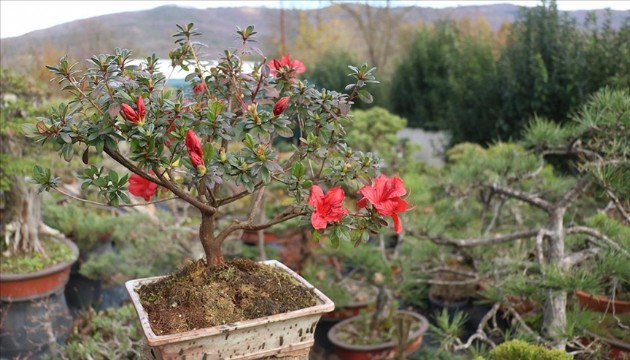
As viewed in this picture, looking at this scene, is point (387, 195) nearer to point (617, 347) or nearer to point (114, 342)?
point (617, 347)

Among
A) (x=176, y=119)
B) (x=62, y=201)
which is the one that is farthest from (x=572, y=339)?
(x=62, y=201)

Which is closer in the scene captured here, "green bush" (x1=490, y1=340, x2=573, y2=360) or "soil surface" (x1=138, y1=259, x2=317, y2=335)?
"soil surface" (x1=138, y1=259, x2=317, y2=335)

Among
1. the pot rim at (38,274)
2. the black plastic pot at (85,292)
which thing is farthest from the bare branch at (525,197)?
the black plastic pot at (85,292)

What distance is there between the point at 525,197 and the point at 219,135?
1436mm

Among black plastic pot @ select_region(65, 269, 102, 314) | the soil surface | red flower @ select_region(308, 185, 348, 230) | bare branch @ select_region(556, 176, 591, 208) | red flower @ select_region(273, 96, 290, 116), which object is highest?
red flower @ select_region(273, 96, 290, 116)

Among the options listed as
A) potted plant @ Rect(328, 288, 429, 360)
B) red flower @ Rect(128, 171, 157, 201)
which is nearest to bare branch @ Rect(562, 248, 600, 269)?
potted plant @ Rect(328, 288, 429, 360)

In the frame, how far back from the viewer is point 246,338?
3.35 ft

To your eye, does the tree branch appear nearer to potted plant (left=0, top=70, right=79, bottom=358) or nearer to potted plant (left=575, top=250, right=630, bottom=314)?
potted plant (left=575, top=250, right=630, bottom=314)

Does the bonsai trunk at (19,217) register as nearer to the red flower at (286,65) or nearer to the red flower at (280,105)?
the red flower at (286,65)

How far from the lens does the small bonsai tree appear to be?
96 centimetres

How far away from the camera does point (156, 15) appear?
5680mm

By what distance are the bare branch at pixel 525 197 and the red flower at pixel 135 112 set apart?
1518mm

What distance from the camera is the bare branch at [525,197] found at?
2.05 m

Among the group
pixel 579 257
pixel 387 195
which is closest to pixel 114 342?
pixel 387 195
